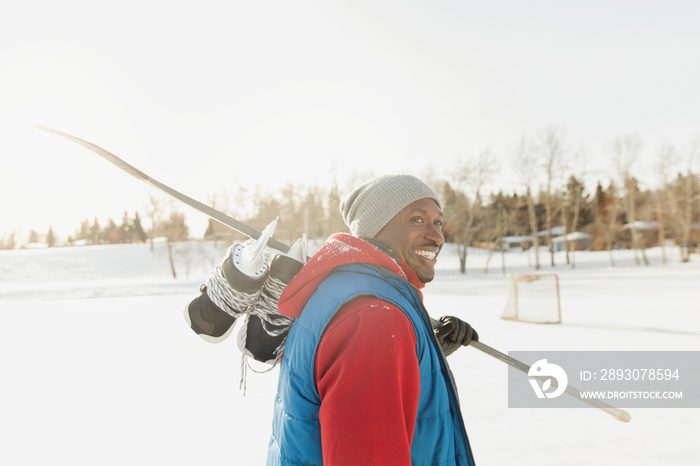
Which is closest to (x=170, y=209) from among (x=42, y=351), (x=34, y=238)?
(x=42, y=351)

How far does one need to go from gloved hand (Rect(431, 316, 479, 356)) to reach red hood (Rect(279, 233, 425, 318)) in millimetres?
1086

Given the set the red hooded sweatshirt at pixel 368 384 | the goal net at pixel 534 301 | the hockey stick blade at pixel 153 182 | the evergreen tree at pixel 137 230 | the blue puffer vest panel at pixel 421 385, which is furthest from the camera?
the evergreen tree at pixel 137 230

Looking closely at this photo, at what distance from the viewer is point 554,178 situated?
35375mm

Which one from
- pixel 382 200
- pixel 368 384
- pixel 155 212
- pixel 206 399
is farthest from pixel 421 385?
pixel 155 212

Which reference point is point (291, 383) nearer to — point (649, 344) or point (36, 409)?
point (36, 409)

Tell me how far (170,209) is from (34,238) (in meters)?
54.5

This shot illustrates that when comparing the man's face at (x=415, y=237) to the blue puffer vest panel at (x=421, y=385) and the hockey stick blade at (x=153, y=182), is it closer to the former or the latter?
the blue puffer vest panel at (x=421, y=385)

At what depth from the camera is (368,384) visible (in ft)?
3.22

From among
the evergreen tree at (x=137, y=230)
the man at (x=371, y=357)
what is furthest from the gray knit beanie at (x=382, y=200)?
the evergreen tree at (x=137, y=230)

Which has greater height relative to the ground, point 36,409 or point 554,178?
point 554,178

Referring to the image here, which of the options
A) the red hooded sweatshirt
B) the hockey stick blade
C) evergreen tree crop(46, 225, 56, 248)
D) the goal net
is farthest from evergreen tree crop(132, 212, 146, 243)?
the red hooded sweatshirt

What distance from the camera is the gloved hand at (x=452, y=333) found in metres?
2.24

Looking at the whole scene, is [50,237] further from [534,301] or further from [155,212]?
[534,301]

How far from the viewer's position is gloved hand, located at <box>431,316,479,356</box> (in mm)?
2244
